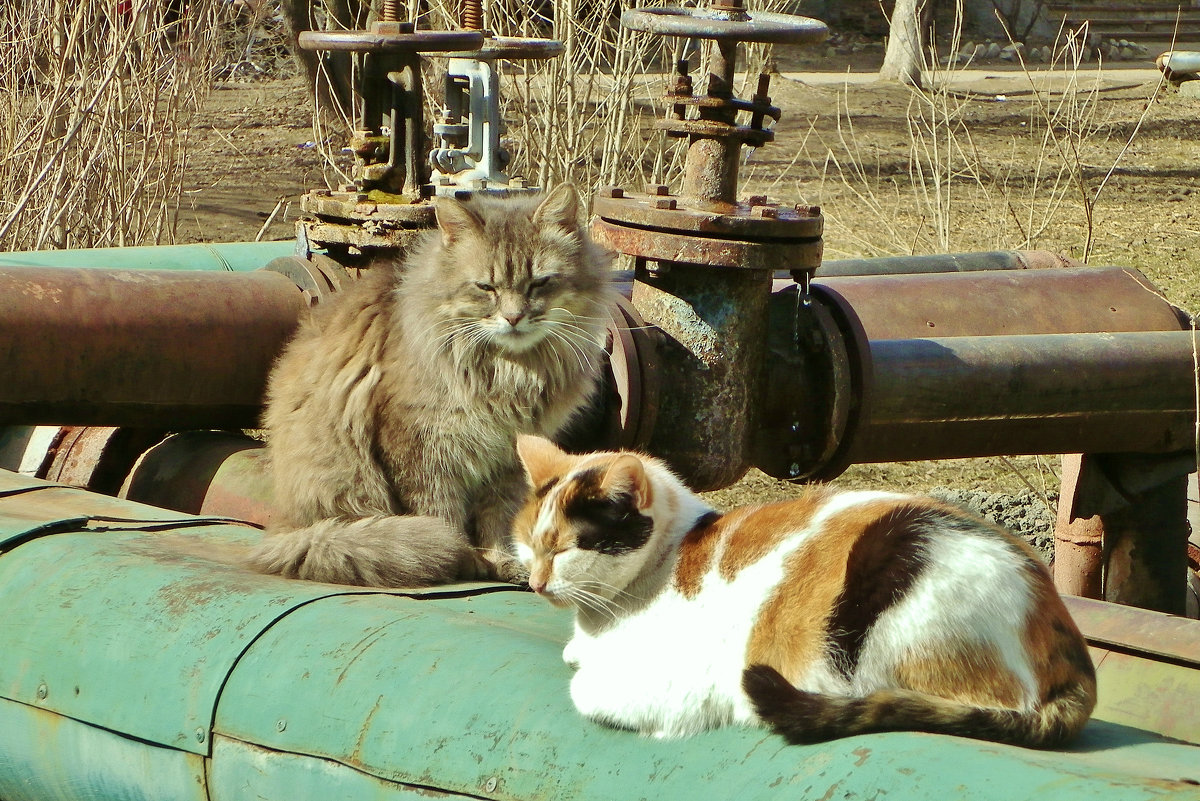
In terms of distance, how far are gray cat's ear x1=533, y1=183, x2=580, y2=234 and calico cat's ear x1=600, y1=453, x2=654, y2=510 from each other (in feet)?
4.55

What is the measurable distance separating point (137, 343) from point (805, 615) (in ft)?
7.87

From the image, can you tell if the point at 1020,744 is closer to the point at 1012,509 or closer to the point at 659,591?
the point at 659,591

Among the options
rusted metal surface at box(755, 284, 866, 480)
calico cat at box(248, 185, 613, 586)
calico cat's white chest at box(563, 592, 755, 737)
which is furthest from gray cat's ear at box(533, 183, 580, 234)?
calico cat's white chest at box(563, 592, 755, 737)

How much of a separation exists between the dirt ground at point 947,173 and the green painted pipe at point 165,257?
2094 millimetres

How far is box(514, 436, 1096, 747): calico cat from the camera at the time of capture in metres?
1.85

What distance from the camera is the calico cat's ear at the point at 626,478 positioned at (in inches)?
83.0

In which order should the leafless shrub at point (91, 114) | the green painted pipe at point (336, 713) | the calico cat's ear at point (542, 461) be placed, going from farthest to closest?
1. the leafless shrub at point (91, 114)
2. the calico cat's ear at point (542, 461)
3. the green painted pipe at point (336, 713)

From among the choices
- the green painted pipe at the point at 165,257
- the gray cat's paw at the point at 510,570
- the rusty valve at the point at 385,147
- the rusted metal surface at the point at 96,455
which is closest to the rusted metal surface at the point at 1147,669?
the gray cat's paw at the point at 510,570

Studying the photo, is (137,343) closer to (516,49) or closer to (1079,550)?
(516,49)

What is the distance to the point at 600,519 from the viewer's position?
215cm

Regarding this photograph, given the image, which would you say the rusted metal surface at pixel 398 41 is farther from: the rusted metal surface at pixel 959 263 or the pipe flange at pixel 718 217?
the rusted metal surface at pixel 959 263

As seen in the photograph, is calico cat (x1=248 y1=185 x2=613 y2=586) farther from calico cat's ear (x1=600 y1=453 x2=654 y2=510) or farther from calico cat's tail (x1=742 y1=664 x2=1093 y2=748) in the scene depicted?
calico cat's tail (x1=742 y1=664 x2=1093 y2=748)

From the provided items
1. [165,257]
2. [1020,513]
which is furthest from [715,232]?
[1020,513]

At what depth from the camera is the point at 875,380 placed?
3.33 m
